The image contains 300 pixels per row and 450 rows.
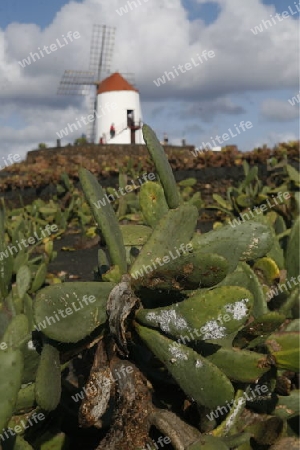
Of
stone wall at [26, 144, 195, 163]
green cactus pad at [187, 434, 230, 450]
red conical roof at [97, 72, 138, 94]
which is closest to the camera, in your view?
green cactus pad at [187, 434, 230, 450]

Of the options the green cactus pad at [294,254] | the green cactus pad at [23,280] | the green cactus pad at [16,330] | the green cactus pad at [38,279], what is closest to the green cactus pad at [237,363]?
the green cactus pad at [16,330]

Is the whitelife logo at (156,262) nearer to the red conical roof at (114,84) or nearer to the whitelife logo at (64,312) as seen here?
the whitelife logo at (64,312)

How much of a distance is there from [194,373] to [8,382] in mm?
390

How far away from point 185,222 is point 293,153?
252 inches

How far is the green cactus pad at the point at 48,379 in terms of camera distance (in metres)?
1.15

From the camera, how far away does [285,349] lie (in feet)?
5.10

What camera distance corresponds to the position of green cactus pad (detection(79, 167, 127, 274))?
1.35 metres

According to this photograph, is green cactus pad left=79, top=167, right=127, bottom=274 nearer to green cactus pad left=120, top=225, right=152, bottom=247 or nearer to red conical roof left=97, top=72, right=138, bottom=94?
green cactus pad left=120, top=225, right=152, bottom=247

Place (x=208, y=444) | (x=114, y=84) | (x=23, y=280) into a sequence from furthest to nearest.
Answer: (x=114, y=84) → (x=23, y=280) → (x=208, y=444)

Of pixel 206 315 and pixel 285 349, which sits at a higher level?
pixel 206 315

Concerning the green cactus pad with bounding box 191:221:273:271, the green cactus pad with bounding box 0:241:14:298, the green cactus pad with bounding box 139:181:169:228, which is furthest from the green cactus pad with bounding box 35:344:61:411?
the green cactus pad with bounding box 0:241:14:298

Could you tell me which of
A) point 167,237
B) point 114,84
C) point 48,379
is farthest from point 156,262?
point 114,84

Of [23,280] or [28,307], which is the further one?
[23,280]

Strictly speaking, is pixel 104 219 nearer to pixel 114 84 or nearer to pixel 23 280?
pixel 23 280
